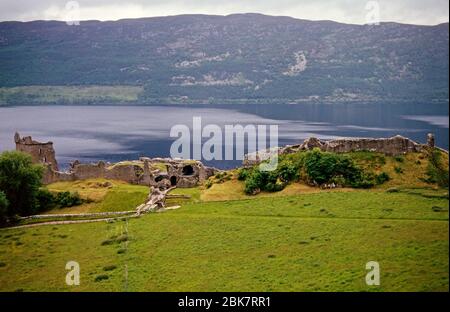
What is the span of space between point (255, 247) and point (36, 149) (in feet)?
142

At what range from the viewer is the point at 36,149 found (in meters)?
76.1

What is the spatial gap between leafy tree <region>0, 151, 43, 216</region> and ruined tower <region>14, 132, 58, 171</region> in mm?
14065

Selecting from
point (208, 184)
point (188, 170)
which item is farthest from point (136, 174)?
point (208, 184)

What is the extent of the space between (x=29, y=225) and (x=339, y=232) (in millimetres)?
29867

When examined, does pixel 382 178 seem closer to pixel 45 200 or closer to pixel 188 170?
pixel 188 170

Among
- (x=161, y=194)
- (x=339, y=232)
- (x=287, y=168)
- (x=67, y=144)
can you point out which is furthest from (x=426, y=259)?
(x=67, y=144)

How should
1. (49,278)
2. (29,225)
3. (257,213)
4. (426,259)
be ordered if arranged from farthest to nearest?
(29,225) < (257,213) < (49,278) < (426,259)

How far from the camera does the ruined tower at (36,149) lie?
7550cm

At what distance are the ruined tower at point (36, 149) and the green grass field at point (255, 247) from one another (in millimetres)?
22777

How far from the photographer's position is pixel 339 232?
42844 millimetres

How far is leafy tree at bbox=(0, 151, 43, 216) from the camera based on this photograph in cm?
5988

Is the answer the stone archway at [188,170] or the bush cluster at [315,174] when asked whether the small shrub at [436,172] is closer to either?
the bush cluster at [315,174]

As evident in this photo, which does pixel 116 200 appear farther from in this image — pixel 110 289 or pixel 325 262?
pixel 325 262
